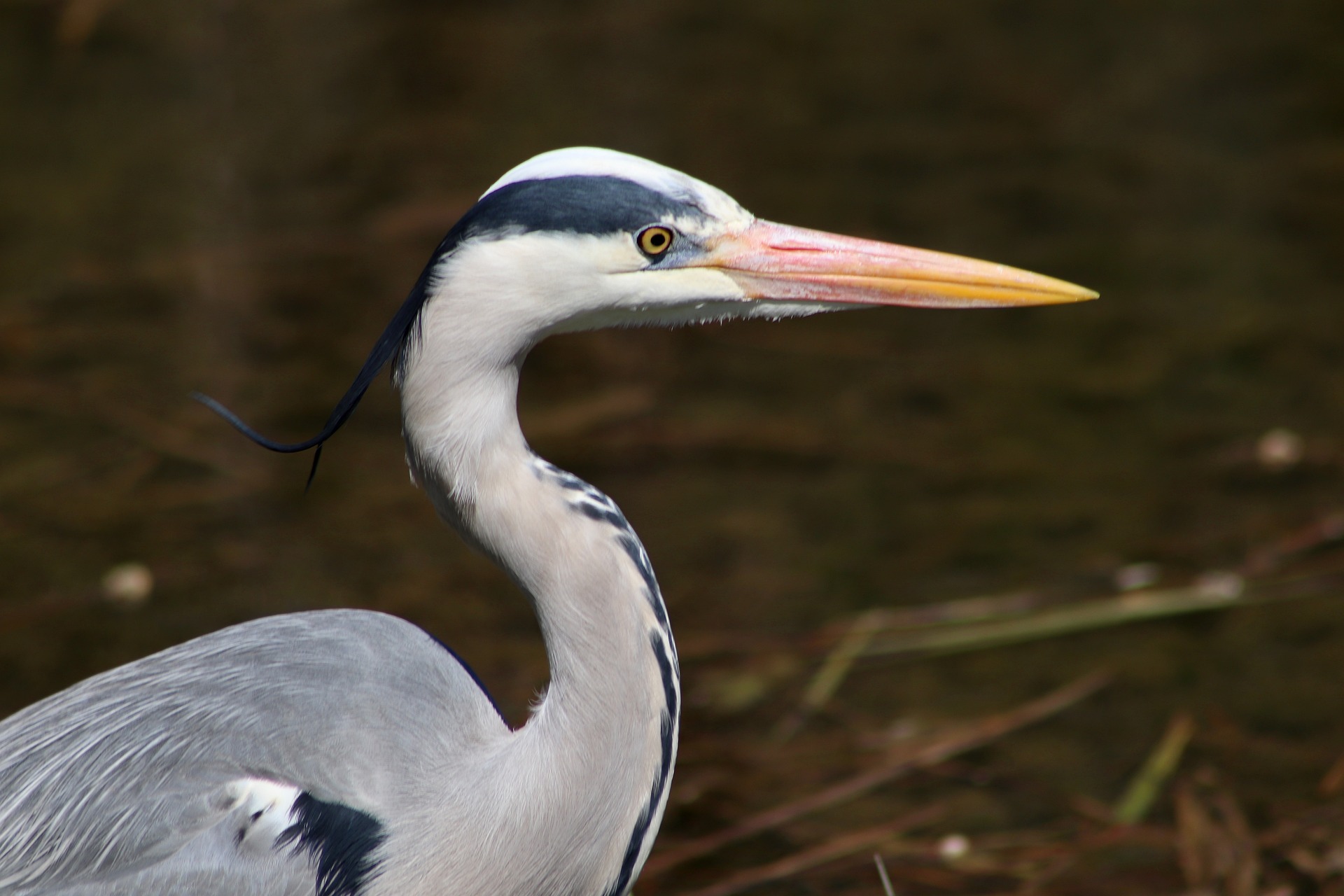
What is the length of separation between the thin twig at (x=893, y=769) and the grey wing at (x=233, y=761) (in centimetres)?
92

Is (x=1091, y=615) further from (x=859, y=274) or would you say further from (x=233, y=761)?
(x=233, y=761)

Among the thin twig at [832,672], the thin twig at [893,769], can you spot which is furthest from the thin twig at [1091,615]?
the thin twig at [893,769]

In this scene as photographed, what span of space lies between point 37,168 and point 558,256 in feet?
14.1

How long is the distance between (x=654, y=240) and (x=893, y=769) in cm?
154

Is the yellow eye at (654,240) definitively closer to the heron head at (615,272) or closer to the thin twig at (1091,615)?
the heron head at (615,272)

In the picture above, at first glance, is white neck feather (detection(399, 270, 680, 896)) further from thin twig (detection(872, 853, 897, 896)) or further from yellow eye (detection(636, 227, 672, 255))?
thin twig (detection(872, 853, 897, 896))

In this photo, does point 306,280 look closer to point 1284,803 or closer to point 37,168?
point 37,168

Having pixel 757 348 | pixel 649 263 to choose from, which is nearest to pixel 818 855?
pixel 649 263

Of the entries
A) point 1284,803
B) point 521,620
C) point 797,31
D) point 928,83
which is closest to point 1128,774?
point 1284,803

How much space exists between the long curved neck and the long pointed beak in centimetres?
35

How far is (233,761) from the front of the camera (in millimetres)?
2041

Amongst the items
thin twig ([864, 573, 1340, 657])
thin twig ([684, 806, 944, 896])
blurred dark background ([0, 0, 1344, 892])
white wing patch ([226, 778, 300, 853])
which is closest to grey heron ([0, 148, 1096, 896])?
white wing patch ([226, 778, 300, 853])

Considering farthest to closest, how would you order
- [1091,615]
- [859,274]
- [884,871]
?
[1091,615], [884,871], [859,274]

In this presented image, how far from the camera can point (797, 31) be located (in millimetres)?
6512
